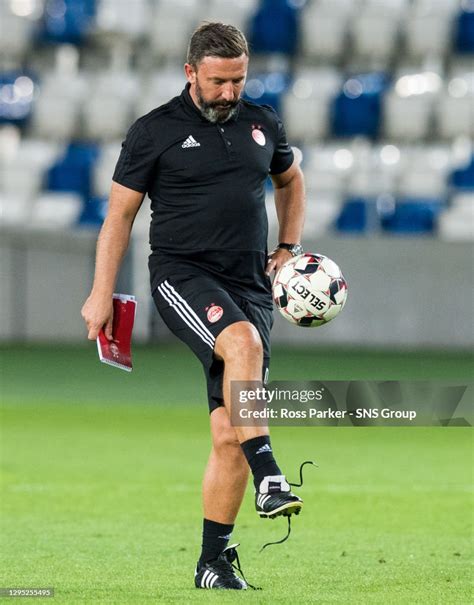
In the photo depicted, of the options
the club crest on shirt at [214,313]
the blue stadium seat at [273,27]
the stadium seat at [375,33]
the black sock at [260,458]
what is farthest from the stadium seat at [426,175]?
the black sock at [260,458]

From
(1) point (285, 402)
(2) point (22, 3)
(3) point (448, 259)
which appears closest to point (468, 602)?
(1) point (285, 402)

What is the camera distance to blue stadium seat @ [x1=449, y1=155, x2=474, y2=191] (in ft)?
61.7

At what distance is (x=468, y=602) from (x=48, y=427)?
6.79 meters

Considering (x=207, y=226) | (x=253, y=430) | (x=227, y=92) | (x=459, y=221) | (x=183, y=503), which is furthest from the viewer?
(x=459, y=221)

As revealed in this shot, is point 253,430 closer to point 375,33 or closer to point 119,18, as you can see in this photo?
point 375,33

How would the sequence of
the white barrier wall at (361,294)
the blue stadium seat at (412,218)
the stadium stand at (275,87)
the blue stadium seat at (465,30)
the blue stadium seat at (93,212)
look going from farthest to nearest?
the blue stadium seat at (465,30)
the stadium stand at (275,87)
the blue stadium seat at (93,212)
the blue stadium seat at (412,218)
the white barrier wall at (361,294)

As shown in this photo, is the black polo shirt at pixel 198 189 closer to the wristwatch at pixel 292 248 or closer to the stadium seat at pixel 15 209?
the wristwatch at pixel 292 248

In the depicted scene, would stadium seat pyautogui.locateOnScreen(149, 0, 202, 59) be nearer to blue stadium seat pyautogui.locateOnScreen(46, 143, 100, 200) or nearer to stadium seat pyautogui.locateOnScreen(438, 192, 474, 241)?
blue stadium seat pyautogui.locateOnScreen(46, 143, 100, 200)

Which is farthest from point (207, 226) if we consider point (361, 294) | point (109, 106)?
point (109, 106)

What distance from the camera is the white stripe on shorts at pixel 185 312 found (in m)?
5.15

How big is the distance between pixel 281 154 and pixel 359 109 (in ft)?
46.0

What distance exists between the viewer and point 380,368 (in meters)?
14.9

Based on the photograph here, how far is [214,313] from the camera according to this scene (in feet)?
16.9

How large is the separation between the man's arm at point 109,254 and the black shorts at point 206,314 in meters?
0.20
